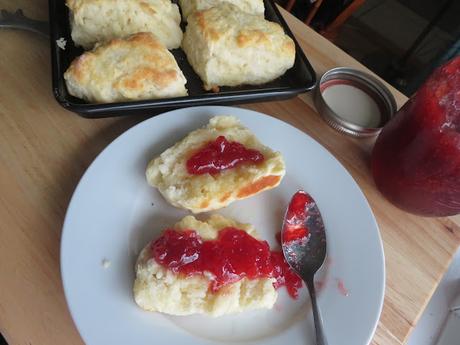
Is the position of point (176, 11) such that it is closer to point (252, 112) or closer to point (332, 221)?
point (252, 112)

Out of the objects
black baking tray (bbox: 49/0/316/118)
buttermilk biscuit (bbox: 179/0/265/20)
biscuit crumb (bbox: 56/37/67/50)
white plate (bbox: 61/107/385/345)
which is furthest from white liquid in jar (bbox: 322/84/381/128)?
biscuit crumb (bbox: 56/37/67/50)

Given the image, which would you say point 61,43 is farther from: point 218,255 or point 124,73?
point 218,255

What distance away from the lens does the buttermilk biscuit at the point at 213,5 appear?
1323 millimetres

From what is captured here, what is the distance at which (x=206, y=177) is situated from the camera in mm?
1001

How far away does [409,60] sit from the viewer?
9.91 feet

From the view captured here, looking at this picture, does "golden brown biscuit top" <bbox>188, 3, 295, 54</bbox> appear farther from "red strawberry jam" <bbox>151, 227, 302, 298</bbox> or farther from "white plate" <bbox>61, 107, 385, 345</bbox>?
"red strawberry jam" <bbox>151, 227, 302, 298</bbox>

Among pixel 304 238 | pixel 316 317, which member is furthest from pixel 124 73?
pixel 316 317

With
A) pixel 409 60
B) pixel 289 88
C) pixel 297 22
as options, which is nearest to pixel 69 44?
pixel 289 88

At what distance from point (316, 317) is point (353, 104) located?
70 centimetres

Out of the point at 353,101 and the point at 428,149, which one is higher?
the point at 428,149

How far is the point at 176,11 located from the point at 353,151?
681mm

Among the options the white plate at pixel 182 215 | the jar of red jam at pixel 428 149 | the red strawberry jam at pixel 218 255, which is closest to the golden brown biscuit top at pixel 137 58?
the white plate at pixel 182 215

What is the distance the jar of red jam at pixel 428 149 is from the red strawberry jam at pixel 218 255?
0.39 m

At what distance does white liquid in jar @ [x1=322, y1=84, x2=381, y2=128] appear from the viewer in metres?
1.29
